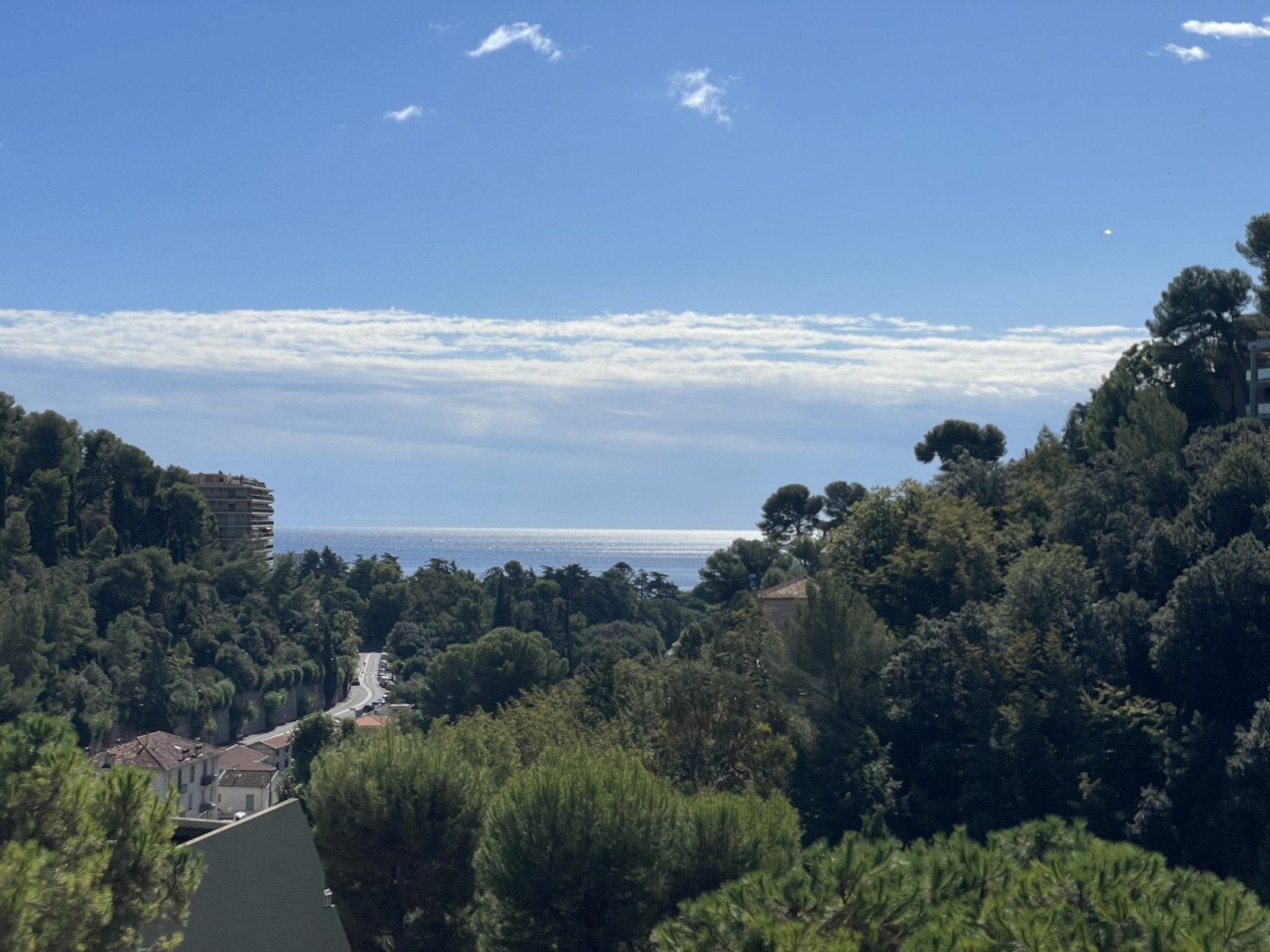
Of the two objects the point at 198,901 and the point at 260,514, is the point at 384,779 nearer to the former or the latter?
the point at 198,901

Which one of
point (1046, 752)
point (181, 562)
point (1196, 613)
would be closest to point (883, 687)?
point (1046, 752)

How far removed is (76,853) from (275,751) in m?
62.6

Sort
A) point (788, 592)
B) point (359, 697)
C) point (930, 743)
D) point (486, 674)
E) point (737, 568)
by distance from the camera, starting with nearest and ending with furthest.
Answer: point (930, 743), point (788, 592), point (486, 674), point (737, 568), point (359, 697)

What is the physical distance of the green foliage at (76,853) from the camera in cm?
1048

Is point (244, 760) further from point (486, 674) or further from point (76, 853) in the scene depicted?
point (76, 853)

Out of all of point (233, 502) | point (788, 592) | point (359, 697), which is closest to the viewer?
point (788, 592)

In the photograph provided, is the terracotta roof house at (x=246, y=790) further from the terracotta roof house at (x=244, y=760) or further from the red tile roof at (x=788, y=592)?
the red tile roof at (x=788, y=592)

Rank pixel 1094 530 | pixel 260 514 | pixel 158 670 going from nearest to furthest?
pixel 1094 530, pixel 158 670, pixel 260 514

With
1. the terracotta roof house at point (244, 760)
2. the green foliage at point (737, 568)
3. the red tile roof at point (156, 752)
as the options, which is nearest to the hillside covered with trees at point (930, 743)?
the red tile roof at point (156, 752)

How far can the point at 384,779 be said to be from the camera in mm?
22281

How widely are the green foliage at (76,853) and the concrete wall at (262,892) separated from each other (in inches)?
46.2

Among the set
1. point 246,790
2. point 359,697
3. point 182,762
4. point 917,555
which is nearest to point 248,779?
point 246,790

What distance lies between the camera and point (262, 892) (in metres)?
15.7

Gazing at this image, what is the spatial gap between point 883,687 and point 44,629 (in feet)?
165
